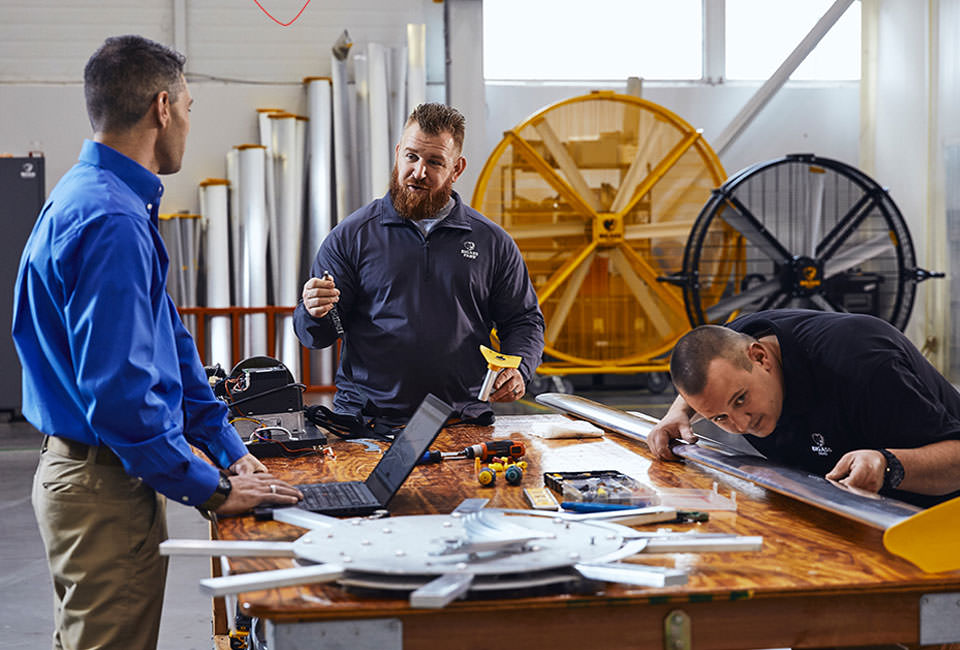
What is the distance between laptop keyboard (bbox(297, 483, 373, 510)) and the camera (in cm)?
160

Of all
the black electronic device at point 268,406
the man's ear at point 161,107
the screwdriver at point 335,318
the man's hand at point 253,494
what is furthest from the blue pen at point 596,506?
the screwdriver at point 335,318

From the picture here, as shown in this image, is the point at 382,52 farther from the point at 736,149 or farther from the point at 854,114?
the point at 854,114

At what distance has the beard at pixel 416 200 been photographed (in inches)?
106

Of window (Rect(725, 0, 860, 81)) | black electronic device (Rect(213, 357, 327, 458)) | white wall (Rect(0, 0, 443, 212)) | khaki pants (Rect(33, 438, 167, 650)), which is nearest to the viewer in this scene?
khaki pants (Rect(33, 438, 167, 650))

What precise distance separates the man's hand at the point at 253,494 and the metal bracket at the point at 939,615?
3.13 feet

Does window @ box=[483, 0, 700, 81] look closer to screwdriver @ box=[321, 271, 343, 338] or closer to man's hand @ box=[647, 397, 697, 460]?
screwdriver @ box=[321, 271, 343, 338]

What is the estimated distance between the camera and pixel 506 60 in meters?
7.34

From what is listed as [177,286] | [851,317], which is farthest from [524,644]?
[177,286]

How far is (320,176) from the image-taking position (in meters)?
6.67

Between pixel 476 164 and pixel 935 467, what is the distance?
18.4ft

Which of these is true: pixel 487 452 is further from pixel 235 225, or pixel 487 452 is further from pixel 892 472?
pixel 235 225

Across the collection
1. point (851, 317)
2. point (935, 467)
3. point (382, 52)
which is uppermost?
point (382, 52)

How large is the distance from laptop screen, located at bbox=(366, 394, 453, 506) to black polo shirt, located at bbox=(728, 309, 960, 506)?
0.71m

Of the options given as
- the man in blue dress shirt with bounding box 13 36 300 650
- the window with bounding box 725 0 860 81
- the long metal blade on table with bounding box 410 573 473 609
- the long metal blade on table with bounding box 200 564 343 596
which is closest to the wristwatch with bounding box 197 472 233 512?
the man in blue dress shirt with bounding box 13 36 300 650
